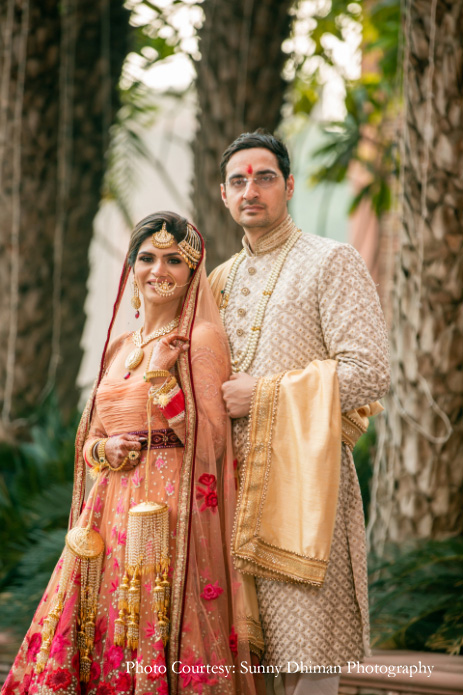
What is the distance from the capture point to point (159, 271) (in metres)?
2.84

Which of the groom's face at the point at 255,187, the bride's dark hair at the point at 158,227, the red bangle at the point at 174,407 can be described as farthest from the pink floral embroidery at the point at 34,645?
the groom's face at the point at 255,187

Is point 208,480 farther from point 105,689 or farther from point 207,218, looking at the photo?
point 207,218

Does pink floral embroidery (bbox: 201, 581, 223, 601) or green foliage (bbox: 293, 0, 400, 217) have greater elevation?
green foliage (bbox: 293, 0, 400, 217)

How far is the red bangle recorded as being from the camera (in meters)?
2.75

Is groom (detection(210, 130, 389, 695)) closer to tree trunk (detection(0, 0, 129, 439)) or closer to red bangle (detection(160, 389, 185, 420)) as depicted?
red bangle (detection(160, 389, 185, 420))

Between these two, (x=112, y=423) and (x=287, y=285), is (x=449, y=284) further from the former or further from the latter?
(x=112, y=423)

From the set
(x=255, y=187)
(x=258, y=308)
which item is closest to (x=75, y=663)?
(x=258, y=308)

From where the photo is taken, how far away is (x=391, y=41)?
23.1 feet

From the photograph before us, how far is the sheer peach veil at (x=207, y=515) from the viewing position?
262 centimetres

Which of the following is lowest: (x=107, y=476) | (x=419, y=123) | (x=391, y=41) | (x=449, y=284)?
(x=107, y=476)

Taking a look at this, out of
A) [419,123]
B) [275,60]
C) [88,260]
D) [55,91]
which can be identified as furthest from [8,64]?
[419,123]

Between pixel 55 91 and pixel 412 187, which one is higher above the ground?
pixel 55 91

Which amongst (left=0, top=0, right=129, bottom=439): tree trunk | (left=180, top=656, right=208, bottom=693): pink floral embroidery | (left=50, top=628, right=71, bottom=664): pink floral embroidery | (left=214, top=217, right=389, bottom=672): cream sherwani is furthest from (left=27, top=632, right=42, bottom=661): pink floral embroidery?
(left=0, top=0, right=129, bottom=439): tree trunk

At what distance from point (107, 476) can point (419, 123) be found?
2.77 m
